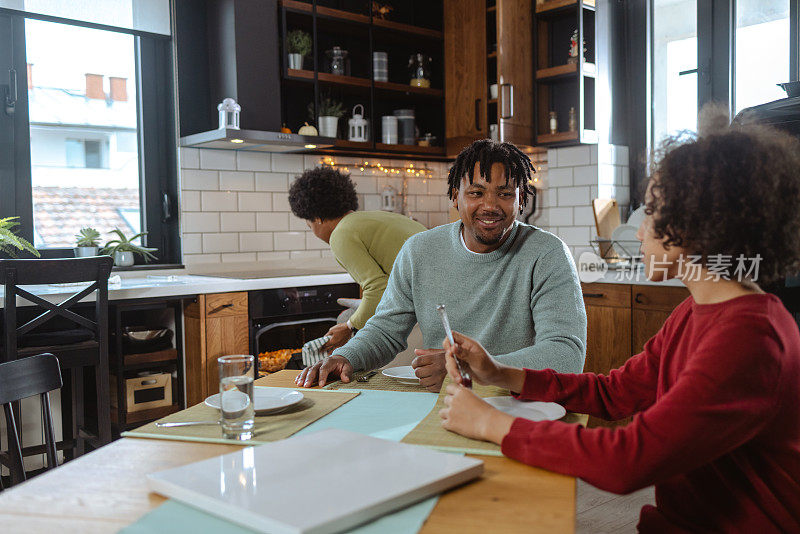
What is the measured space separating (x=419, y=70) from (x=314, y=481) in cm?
395

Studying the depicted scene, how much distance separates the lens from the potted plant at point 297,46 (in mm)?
3896

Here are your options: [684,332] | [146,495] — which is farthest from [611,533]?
[146,495]

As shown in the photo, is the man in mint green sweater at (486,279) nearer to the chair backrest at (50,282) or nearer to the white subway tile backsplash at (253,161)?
the chair backrest at (50,282)

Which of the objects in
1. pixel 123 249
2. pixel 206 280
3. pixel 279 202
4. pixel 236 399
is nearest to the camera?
pixel 236 399

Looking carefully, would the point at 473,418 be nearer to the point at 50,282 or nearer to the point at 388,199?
the point at 50,282

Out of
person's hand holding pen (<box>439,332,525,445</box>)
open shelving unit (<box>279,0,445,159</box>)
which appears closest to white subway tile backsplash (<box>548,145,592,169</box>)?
open shelving unit (<box>279,0,445,159</box>)

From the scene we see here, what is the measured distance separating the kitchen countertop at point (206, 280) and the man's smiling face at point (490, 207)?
1.68 meters

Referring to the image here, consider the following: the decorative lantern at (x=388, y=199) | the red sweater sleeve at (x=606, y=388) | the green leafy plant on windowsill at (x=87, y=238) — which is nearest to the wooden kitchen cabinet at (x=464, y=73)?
the decorative lantern at (x=388, y=199)

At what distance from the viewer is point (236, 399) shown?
3.57 feet

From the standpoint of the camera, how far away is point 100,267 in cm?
265

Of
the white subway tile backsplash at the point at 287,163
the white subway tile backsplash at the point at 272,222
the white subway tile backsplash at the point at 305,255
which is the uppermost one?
the white subway tile backsplash at the point at 287,163

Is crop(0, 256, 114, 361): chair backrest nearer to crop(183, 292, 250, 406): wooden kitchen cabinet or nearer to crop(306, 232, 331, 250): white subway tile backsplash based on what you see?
crop(183, 292, 250, 406): wooden kitchen cabinet

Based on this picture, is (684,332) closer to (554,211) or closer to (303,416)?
(303,416)

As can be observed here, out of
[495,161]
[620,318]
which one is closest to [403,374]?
[495,161]
